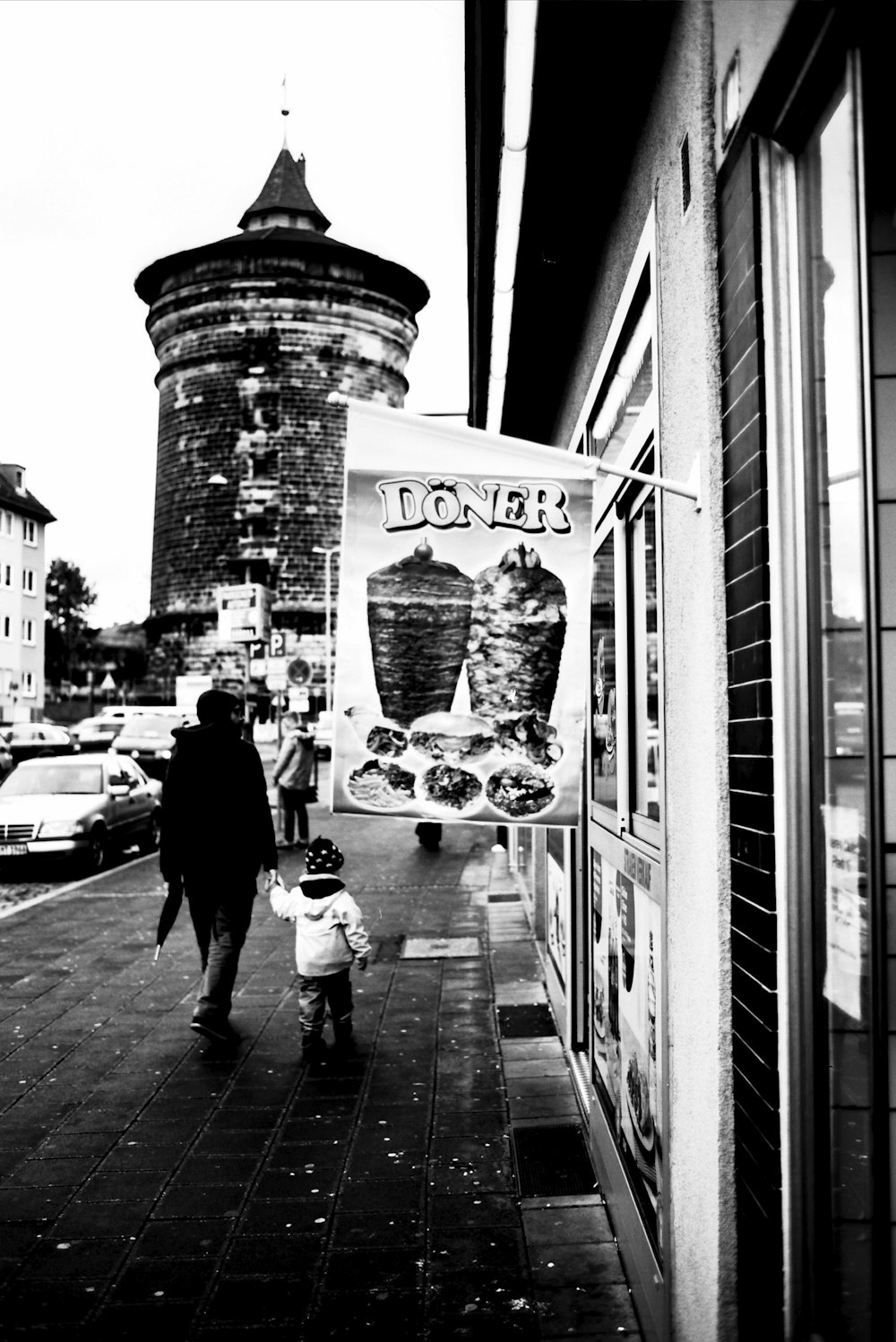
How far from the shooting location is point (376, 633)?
11.3 ft

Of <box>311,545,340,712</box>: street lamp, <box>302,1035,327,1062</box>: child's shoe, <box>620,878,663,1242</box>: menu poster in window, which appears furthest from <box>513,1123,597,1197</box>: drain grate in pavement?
<box>311,545,340,712</box>: street lamp

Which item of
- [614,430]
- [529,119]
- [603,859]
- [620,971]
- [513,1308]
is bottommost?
[513,1308]

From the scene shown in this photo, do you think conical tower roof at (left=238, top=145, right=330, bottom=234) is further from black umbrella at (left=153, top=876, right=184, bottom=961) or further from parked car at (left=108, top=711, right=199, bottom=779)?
black umbrella at (left=153, top=876, right=184, bottom=961)

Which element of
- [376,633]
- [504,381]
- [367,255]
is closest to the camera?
[376,633]

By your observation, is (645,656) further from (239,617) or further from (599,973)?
(239,617)

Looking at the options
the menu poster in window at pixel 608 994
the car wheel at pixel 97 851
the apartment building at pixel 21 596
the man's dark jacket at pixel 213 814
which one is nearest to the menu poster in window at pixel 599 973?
the menu poster in window at pixel 608 994

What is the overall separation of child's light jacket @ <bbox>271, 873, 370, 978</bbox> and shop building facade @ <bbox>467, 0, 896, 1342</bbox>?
2768mm

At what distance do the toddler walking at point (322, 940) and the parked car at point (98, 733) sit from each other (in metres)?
35.8

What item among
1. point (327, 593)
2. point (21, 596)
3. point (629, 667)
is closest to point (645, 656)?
point (629, 667)

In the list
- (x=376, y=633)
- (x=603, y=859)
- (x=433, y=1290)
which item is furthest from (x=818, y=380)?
(x=433, y=1290)

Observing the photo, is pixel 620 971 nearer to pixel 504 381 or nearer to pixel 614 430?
pixel 614 430

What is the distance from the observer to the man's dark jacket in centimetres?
710

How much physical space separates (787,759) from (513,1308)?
236cm

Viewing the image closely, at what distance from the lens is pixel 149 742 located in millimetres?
32125
